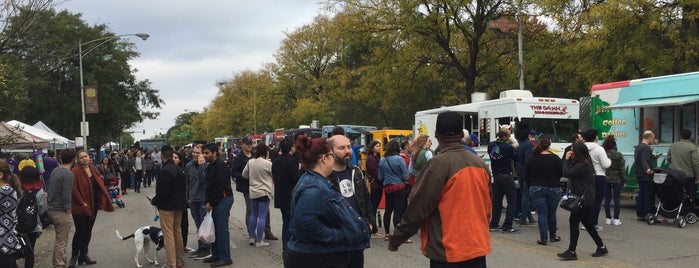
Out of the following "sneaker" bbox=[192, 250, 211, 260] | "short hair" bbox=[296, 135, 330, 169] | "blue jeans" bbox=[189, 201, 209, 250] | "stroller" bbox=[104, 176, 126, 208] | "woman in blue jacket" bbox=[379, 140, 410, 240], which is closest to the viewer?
"short hair" bbox=[296, 135, 330, 169]

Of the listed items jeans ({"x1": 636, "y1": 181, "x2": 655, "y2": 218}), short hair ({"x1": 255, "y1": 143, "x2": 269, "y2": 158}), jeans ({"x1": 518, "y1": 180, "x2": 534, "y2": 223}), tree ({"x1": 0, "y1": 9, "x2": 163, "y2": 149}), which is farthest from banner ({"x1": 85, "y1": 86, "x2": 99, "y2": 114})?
jeans ({"x1": 636, "y1": 181, "x2": 655, "y2": 218})

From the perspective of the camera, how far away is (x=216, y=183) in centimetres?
752

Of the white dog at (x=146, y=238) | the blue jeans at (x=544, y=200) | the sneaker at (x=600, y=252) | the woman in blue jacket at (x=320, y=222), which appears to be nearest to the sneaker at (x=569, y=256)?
the sneaker at (x=600, y=252)

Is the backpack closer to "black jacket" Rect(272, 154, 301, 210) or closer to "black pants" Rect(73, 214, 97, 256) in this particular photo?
"black pants" Rect(73, 214, 97, 256)

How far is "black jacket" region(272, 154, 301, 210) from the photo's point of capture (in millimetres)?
7426

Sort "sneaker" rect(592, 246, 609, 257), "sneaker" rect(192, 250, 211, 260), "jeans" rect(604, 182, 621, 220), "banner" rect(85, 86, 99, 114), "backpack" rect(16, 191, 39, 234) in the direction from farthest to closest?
"banner" rect(85, 86, 99, 114)
"jeans" rect(604, 182, 621, 220)
"sneaker" rect(192, 250, 211, 260)
"sneaker" rect(592, 246, 609, 257)
"backpack" rect(16, 191, 39, 234)

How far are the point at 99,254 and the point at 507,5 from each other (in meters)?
22.6

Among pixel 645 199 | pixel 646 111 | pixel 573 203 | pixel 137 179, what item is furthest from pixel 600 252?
pixel 137 179

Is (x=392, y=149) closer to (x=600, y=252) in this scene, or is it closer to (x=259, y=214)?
(x=259, y=214)

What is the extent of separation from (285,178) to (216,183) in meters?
0.92

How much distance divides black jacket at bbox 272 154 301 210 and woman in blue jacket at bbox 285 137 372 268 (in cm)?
353

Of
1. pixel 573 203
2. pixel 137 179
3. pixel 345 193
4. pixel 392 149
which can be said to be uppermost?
pixel 392 149

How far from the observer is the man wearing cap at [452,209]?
369cm

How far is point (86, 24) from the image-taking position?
3866cm
